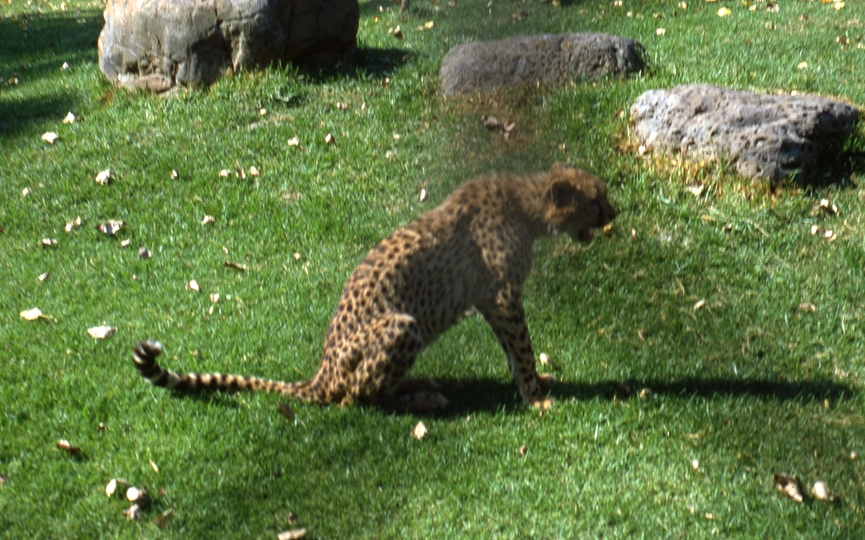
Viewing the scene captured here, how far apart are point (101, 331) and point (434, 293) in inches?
110

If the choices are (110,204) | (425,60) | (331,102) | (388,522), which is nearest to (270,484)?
(388,522)

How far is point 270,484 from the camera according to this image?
498cm

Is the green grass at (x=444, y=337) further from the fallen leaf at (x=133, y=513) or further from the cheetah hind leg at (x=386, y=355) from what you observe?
the cheetah hind leg at (x=386, y=355)

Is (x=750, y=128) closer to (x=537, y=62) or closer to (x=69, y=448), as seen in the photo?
(x=537, y=62)

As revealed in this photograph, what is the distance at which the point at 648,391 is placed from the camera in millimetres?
5570

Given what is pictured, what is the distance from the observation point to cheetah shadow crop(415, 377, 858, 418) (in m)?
5.54

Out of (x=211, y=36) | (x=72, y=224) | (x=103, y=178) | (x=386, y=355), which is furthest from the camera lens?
(x=211, y=36)

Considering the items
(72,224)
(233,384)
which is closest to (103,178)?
(72,224)

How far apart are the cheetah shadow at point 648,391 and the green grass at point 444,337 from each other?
2 cm

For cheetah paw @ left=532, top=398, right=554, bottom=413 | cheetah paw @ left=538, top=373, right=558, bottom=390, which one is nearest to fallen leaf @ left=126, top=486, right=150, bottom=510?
cheetah paw @ left=532, top=398, right=554, bottom=413

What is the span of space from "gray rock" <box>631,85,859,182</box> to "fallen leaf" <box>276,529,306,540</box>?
500 centimetres

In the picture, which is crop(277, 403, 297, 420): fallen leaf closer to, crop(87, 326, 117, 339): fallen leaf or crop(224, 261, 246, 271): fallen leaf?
A: crop(87, 326, 117, 339): fallen leaf

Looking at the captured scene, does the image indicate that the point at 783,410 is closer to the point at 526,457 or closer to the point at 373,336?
the point at 526,457

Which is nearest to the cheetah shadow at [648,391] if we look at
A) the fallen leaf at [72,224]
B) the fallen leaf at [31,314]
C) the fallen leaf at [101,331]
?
the fallen leaf at [101,331]
